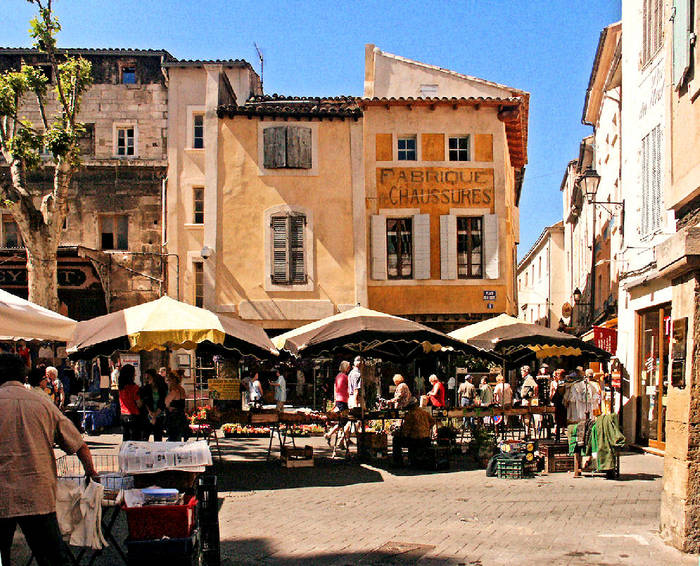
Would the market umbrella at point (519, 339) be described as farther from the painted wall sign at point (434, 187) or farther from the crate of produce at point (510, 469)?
the painted wall sign at point (434, 187)

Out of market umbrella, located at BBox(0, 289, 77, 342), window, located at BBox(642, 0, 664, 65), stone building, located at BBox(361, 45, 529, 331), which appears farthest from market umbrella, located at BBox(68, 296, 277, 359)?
stone building, located at BBox(361, 45, 529, 331)

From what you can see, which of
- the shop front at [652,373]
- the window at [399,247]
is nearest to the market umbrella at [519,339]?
the shop front at [652,373]

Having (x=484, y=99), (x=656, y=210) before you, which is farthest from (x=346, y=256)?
(x=656, y=210)

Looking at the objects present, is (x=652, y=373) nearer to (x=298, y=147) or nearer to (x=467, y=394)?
(x=467, y=394)

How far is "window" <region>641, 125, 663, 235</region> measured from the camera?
1338 centimetres

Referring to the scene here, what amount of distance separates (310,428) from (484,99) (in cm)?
1168

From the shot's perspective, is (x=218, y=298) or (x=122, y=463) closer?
(x=122, y=463)

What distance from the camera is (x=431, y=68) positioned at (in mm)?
28203

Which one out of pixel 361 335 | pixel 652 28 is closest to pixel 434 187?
pixel 361 335

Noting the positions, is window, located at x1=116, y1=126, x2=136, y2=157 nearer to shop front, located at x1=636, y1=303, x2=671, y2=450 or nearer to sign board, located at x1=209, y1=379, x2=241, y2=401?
sign board, located at x1=209, y1=379, x2=241, y2=401

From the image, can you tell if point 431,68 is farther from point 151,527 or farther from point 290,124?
point 151,527

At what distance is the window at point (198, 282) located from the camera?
86.4 feet

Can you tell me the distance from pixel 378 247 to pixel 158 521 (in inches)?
801

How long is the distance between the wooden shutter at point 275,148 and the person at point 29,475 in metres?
20.8
